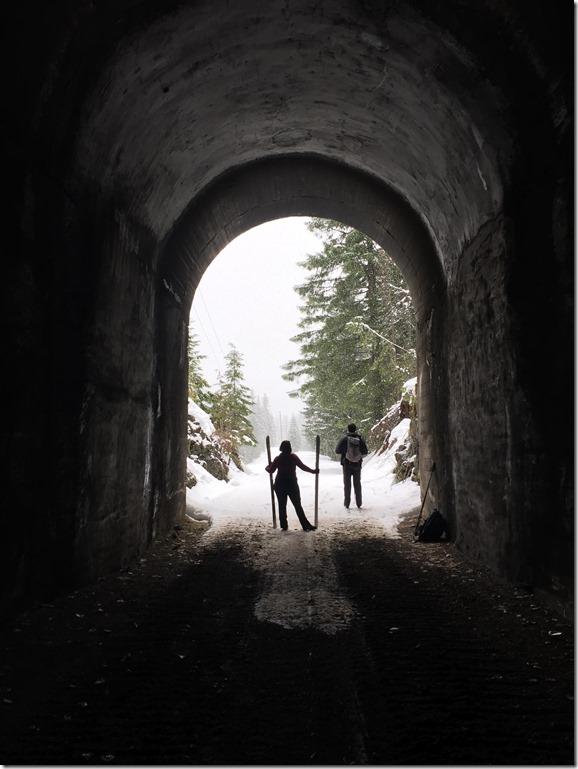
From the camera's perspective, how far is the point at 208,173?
25.8ft

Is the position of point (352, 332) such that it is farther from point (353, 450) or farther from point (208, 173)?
point (208, 173)

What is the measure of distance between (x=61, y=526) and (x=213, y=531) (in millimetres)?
4151


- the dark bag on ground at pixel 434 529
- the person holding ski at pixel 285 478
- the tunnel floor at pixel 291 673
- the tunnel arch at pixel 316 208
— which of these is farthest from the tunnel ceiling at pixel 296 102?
the person holding ski at pixel 285 478

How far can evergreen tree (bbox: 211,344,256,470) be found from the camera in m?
20.3

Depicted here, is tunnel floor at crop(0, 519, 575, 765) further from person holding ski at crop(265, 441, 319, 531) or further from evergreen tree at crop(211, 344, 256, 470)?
evergreen tree at crop(211, 344, 256, 470)

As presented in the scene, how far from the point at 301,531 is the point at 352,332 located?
41.1 feet

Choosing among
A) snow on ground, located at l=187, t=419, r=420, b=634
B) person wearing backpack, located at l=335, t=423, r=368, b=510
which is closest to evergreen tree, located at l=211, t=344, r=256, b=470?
snow on ground, located at l=187, t=419, r=420, b=634

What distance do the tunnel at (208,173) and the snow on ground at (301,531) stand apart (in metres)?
1.71

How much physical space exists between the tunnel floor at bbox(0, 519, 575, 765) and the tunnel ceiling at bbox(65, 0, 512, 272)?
13.4 feet

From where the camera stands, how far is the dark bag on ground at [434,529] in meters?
7.49

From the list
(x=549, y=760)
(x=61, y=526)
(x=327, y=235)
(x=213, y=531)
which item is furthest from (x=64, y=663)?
(x=327, y=235)

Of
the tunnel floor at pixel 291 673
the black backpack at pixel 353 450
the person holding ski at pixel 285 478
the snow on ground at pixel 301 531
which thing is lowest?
the snow on ground at pixel 301 531

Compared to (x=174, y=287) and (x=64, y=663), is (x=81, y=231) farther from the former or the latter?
(x=64, y=663)

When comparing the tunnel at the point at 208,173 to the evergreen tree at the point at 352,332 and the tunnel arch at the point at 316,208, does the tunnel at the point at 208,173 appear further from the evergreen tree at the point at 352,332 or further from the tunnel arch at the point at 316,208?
the evergreen tree at the point at 352,332
